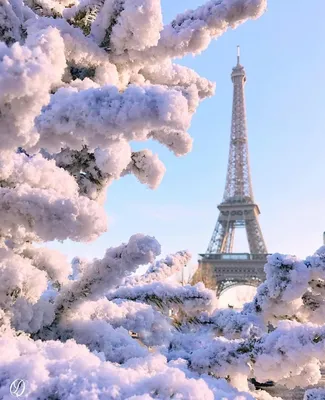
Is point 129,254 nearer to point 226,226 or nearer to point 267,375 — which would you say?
point 267,375

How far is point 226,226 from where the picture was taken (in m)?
35.0

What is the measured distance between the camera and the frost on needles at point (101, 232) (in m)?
1.24

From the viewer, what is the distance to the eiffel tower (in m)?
31.2

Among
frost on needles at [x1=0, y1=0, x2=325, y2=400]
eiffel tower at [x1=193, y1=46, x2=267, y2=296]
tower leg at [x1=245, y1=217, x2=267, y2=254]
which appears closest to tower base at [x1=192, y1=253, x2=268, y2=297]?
eiffel tower at [x1=193, y1=46, x2=267, y2=296]

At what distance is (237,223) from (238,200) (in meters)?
1.98

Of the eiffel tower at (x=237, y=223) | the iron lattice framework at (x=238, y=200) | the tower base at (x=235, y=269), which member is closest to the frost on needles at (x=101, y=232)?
the eiffel tower at (x=237, y=223)

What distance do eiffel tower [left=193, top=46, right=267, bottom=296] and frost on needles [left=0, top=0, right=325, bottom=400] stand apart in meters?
24.2

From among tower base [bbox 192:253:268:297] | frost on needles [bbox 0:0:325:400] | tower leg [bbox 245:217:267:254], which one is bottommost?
frost on needles [bbox 0:0:325:400]

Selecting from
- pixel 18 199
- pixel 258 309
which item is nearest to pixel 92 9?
pixel 18 199

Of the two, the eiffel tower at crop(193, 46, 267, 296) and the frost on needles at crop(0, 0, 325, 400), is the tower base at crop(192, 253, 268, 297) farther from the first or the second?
the frost on needles at crop(0, 0, 325, 400)

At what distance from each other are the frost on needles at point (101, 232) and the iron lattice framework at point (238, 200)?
3077 centimetres

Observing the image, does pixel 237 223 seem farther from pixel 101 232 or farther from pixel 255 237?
pixel 101 232

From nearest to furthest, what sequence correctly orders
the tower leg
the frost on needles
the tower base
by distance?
the frost on needles < the tower base < the tower leg

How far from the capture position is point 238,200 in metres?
35.8
